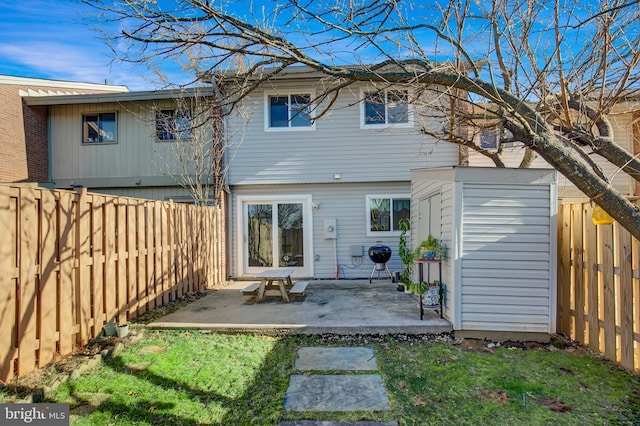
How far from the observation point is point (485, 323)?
4906mm

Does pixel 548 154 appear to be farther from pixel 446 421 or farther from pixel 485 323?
pixel 485 323

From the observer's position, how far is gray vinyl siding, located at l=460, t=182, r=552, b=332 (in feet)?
16.0

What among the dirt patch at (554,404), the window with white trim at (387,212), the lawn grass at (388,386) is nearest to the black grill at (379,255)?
the window with white trim at (387,212)

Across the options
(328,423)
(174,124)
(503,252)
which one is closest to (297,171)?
(174,124)

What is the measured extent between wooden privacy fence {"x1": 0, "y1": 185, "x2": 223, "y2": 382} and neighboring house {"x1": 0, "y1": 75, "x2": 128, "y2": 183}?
5.62 meters

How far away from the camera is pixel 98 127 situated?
995cm

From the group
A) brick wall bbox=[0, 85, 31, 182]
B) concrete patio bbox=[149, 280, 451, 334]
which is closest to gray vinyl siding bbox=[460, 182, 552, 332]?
concrete patio bbox=[149, 280, 451, 334]

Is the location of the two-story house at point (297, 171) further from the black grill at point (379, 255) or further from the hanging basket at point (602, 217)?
the hanging basket at point (602, 217)

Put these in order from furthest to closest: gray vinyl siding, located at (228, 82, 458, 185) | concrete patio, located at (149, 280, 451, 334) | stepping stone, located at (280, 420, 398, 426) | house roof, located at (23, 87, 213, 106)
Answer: gray vinyl siding, located at (228, 82, 458, 185), house roof, located at (23, 87, 213, 106), concrete patio, located at (149, 280, 451, 334), stepping stone, located at (280, 420, 398, 426)

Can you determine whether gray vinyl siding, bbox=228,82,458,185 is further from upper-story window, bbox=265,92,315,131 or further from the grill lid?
the grill lid

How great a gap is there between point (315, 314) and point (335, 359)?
1516 mm

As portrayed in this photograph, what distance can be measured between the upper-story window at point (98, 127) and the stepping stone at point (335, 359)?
341 inches

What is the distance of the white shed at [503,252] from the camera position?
16.0ft

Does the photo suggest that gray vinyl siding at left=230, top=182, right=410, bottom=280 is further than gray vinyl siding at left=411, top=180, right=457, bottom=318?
Yes
